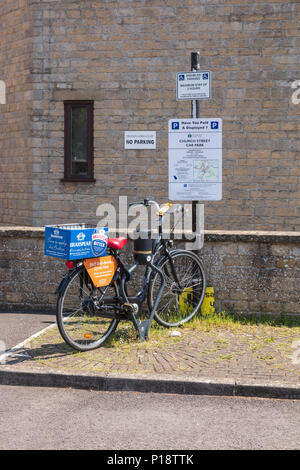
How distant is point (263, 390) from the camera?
4.69m

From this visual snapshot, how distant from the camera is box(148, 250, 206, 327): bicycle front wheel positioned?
665cm

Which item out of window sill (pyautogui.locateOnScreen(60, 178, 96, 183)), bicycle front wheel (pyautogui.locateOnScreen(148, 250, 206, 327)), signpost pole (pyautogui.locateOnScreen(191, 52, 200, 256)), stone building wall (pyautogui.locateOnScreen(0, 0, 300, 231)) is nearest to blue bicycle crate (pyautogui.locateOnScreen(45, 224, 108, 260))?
bicycle front wheel (pyautogui.locateOnScreen(148, 250, 206, 327))

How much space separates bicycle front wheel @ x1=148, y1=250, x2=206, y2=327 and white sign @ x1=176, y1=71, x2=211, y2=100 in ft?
5.73

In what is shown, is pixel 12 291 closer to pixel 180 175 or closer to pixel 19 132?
pixel 180 175

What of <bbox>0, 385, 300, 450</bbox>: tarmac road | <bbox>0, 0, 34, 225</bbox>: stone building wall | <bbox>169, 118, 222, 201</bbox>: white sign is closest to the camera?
<bbox>0, 385, 300, 450</bbox>: tarmac road

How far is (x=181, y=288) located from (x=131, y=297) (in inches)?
35.6

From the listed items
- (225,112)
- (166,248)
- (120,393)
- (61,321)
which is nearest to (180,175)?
(166,248)

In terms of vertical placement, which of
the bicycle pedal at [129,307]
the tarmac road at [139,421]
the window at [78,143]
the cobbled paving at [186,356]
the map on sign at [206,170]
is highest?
the window at [78,143]

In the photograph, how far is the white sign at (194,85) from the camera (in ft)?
22.3

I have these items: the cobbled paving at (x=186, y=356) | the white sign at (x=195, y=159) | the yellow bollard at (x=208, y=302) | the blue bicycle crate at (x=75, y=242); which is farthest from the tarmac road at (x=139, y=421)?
the white sign at (x=195, y=159)

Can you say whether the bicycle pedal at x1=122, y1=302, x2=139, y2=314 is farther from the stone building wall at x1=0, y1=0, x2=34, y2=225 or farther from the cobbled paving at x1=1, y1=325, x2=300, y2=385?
the stone building wall at x1=0, y1=0, x2=34, y2=225

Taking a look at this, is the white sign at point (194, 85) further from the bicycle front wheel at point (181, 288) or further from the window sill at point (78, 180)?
the window sill at point (78, 180)

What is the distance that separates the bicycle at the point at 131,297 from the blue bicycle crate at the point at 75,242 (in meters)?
0.11

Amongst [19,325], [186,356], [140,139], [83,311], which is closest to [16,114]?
[140,139]
